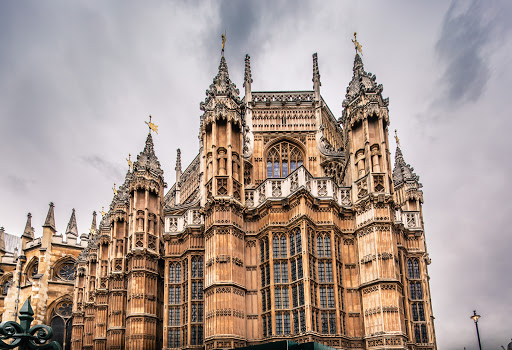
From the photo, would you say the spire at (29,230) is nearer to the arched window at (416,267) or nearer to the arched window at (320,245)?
the arched window at (320,245)

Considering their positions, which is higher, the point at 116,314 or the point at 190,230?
the point at 190,230

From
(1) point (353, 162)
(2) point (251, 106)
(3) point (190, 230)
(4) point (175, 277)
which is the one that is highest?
(2) point (251, 106)

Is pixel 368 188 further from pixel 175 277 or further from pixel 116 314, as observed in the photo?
pixel 116 314

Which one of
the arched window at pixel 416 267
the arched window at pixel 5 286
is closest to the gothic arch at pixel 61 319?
the arched window at pixel 5 286

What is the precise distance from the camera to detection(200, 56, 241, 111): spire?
29.3 meters

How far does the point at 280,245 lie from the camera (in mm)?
25453

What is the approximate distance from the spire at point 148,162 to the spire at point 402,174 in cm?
1776

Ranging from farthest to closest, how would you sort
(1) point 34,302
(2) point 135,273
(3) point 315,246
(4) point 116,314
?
(1) point 34,302 → (4) point 116,314 → (2) point 135,273 → (3) point 315,246

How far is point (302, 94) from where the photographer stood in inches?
1444

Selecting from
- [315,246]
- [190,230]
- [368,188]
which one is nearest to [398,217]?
[368,188]

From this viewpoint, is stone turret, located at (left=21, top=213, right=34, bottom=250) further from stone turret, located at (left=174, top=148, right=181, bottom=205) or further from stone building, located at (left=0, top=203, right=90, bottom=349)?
stone turret, located at (left=174, top=148, right=181, bottom=205)

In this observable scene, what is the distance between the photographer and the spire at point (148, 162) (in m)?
34.6

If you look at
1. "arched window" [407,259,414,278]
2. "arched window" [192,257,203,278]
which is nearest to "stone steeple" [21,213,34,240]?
"arched window" [192,257,203,278]

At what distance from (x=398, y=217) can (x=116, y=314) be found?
20.6 meters
